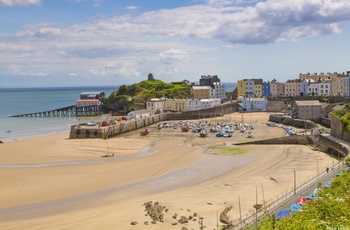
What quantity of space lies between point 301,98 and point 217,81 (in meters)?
34.4

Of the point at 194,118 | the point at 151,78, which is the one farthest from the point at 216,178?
the point at 151,78

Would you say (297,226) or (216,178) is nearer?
(297,226)

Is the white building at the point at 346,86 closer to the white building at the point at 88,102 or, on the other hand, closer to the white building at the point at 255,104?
the white building at the point at 255,104

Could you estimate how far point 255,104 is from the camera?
80.1 m

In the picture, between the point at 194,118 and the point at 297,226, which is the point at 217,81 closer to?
the point at 194,118

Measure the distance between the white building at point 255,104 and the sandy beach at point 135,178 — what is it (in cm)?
3452

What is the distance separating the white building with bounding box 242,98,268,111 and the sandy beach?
34516mm

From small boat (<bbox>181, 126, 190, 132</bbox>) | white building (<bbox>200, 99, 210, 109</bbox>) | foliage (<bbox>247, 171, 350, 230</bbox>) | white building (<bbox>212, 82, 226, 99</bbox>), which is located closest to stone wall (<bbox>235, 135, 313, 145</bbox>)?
→ small boat (<bbox>181, 126, 190, 132</bbox>)

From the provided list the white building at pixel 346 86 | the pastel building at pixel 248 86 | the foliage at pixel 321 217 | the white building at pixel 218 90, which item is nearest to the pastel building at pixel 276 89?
the pastel building at pixel 248 86

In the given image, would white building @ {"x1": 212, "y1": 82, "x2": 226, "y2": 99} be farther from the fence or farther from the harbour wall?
the fence

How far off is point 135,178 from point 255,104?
55066 mm

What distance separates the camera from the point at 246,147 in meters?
41.2

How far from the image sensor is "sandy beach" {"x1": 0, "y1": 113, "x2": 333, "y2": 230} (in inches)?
827

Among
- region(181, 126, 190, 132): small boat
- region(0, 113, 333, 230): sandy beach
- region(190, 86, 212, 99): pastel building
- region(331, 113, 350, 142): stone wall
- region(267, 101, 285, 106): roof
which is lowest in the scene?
region(0, 113, 333, 230): sandy beach
